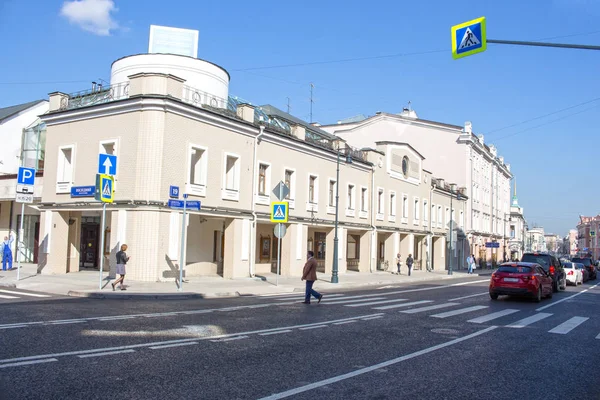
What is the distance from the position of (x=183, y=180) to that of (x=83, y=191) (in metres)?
4.16

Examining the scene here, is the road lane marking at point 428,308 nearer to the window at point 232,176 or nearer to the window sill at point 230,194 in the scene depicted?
the window sill at point 230,194

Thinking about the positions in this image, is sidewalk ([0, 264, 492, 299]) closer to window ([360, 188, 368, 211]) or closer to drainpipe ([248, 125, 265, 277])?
drainpipe ([248, 125, 265, 277])

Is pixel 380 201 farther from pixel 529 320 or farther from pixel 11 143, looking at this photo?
pixel 529 320

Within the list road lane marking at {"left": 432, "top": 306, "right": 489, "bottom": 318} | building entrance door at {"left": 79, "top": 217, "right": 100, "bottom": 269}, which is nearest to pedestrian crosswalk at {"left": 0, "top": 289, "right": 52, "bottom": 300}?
building entrance door at {"left": 79, "top": 217, "right": 100, "bottom": 269}

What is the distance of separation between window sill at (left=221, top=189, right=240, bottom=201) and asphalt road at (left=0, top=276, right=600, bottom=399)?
416 inches

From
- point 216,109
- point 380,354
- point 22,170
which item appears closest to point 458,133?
point 216,109

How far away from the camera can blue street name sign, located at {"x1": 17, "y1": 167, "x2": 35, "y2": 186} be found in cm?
2002

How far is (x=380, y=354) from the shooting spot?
27.6 feet

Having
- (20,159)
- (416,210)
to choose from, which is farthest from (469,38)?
(416,210)

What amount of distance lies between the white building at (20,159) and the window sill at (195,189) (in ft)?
40.7

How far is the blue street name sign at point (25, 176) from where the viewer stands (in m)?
20.0

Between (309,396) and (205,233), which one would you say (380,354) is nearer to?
(309,396)

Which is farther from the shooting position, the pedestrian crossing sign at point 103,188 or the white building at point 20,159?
the white building at point 20,159

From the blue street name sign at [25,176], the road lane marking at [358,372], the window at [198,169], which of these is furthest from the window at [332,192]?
the road lane marking at [358,372]
